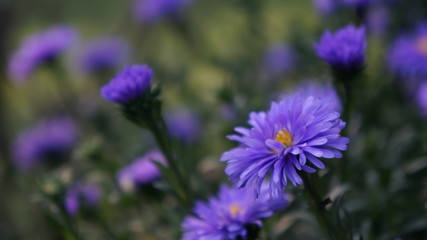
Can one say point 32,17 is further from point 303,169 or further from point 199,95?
point 303,169

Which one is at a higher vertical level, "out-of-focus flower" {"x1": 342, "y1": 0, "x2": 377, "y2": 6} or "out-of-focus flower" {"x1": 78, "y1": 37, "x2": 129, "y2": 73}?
"out-of-focus flower" {"x1": 78, "y1": 37, "x2": 129, "y2": 73}

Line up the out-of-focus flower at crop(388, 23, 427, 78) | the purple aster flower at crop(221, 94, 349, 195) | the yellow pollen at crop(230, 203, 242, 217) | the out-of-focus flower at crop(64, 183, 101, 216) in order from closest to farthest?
the purple aster flower at crop(221, 94, 349, 195), the yellow pollen at crop(230, 203, 242, 217), the out-of-focus flower at crop(64, 183, 101, 216), the out-of-focus flower at crop(388, 23, 427, 78)

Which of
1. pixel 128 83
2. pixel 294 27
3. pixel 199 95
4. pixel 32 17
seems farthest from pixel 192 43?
pixel 32 17

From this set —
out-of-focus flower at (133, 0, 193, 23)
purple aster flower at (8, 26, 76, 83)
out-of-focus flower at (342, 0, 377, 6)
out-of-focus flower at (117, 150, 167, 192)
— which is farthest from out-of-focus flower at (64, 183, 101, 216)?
out-of-focus flower at (133, 0, 193, 23)

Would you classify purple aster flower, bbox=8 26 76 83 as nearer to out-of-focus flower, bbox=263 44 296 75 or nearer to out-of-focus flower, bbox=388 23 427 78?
out-of-focus flower, bbox=263 44 296 75

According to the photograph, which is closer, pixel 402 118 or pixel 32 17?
pixel 402 118

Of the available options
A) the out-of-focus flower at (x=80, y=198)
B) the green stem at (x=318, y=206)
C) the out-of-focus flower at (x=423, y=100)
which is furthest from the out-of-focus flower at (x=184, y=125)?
the green stem at (x=318, y=206)
